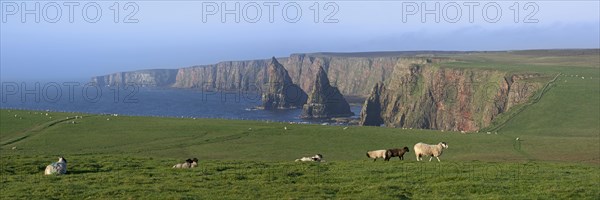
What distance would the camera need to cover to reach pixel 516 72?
142 meters

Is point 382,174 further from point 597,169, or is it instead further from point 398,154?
point 597,169

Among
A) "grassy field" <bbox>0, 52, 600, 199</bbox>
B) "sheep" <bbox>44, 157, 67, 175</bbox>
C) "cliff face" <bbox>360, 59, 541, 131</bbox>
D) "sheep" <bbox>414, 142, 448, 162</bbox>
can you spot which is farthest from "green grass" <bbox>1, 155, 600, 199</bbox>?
"cliff face" <bbox>360, 59, 541, 131</bbox>

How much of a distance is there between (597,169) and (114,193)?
23.1 meters

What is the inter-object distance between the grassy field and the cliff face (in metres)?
16.2

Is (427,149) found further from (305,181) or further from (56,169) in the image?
(56,169)

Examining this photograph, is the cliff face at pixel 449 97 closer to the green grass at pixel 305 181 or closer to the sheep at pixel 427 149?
the sheep at pixel 427 149

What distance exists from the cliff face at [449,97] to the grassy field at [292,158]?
16222mm

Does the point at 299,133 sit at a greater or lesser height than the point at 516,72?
lesser

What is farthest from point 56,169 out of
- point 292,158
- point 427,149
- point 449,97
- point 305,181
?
point 449,97

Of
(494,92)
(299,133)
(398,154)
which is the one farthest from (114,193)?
(494,92)

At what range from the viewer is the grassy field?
2333 centimetres

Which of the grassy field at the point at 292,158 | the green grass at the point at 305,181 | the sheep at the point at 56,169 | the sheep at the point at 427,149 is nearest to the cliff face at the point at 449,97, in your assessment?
the grassy field at the point at 292,158

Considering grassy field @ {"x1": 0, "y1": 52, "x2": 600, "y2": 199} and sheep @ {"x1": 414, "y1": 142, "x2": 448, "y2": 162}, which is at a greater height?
sheep @ {"x1": 414, "y1": 142, "x2": 448, "y2": 162}

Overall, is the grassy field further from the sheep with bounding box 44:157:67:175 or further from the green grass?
the sheep with bounding box 44:157:67:175
